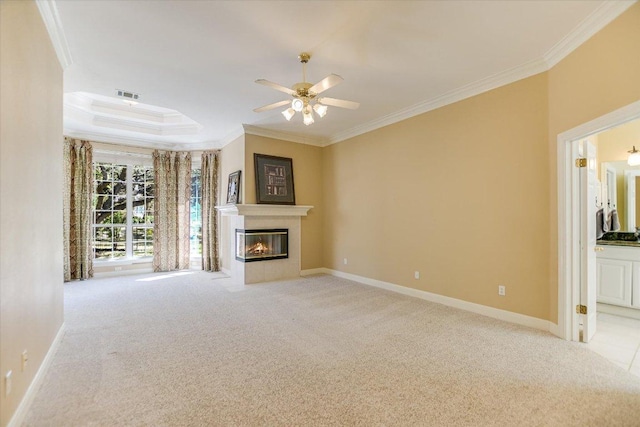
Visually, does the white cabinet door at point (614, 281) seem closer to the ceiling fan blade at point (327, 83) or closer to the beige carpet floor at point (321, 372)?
the beige carpet floor at point (321, 372)

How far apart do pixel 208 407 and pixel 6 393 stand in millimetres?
1114

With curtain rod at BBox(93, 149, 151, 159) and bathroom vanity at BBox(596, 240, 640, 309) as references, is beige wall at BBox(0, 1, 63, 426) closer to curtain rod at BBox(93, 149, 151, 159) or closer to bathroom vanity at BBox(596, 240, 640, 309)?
curtain rod at BBox(93, 149, 151, 159)

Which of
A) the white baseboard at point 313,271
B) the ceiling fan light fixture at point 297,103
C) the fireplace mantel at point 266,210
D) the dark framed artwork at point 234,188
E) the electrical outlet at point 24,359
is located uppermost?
the ceiling fan light fixture at point 297,103

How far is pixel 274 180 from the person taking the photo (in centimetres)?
583

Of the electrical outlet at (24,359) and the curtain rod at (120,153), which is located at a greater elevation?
the curtain rod at (120,153)

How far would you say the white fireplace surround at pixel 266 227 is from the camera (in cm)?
543

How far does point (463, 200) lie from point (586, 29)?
2044 mm

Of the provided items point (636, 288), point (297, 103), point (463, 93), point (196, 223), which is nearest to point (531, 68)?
point (463, 93)

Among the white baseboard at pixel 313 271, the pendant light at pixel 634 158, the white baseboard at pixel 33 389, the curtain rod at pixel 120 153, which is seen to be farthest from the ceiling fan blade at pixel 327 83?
the curtain rod at pixel 120 153

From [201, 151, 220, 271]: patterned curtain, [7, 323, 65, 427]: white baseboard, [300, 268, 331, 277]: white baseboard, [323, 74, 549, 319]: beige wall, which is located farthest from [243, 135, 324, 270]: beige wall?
[7, 323, 65, 427]: white baseboard

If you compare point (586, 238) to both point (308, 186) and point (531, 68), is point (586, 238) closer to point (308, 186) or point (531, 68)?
point (531, 68)

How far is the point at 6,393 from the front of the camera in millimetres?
1615

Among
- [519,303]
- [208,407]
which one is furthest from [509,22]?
[208,407]

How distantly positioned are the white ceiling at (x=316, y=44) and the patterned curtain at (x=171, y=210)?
273 centimetres
